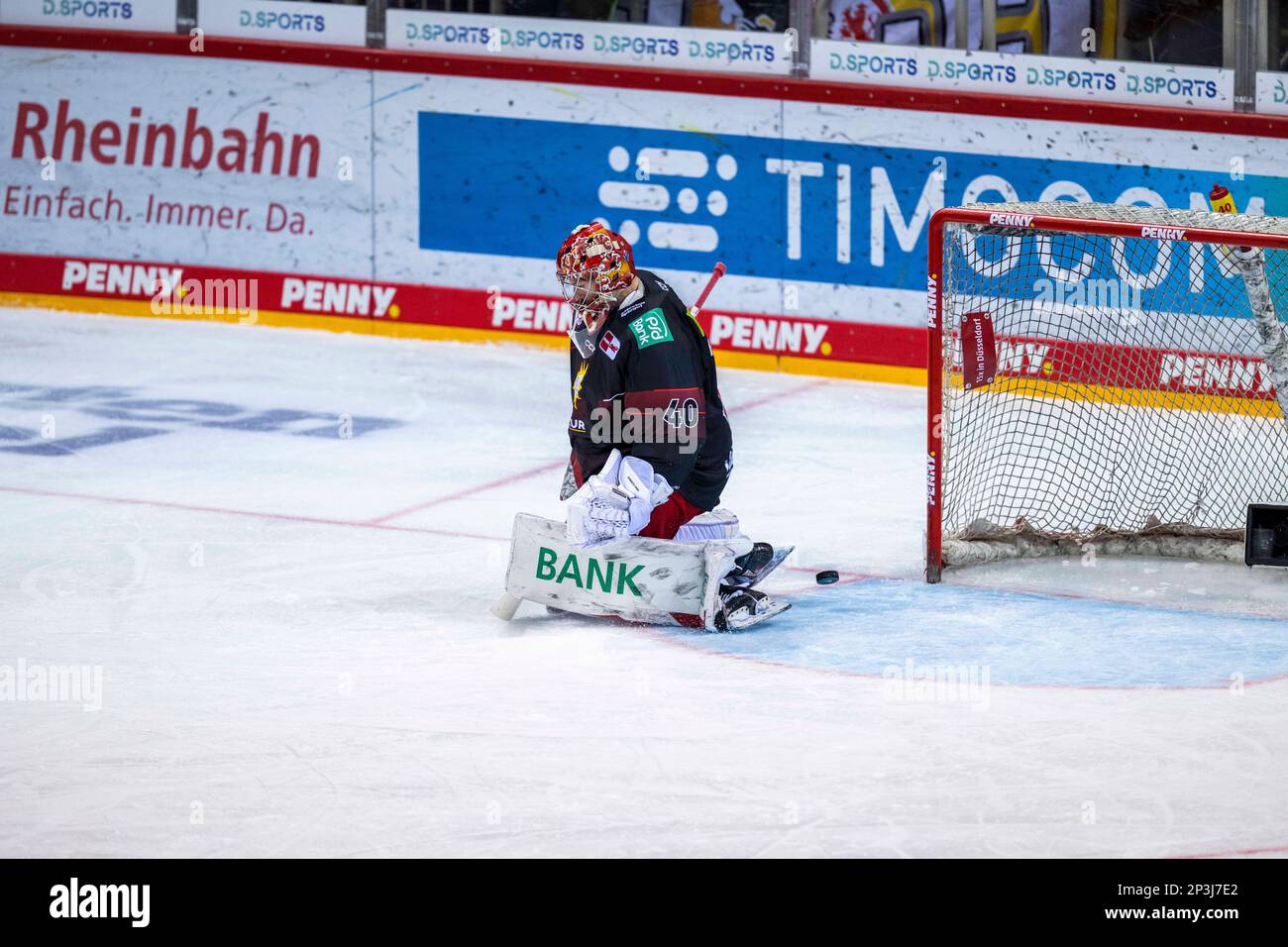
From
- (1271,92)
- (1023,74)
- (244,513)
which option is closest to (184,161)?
(244,513)

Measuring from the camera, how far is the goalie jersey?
6.00 metres

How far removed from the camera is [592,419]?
6.05m

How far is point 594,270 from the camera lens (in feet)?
19.6

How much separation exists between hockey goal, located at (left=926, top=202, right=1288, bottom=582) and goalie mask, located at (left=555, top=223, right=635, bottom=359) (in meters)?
1.31

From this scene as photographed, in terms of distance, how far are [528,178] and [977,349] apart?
4.83m

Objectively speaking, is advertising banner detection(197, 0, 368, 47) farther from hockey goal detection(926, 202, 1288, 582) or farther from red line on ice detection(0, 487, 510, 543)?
red line on ice detection(0, 487, 510, 543)

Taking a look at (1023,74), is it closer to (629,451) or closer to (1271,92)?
(1271,92)

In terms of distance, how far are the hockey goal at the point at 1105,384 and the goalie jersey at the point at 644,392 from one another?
1.13 m

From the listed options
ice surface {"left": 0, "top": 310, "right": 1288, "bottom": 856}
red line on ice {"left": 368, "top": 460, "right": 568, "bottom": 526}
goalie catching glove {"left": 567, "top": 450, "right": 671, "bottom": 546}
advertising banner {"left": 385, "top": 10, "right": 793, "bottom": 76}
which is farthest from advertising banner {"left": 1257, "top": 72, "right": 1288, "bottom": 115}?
goalie catching glove {"left": 567, "top": 450, "right": 671, "bottom": 546}

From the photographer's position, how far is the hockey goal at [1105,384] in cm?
691

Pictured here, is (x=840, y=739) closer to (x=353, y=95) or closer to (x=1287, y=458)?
(x=1287, y=458)

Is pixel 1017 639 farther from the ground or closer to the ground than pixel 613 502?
closer to the ground

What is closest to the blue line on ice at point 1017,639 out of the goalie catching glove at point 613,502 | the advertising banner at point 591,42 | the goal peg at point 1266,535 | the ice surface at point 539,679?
the ice surface at point 539,679

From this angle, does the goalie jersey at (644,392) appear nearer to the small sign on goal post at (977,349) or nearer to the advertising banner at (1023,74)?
the small sign on goal post at (977,349)
